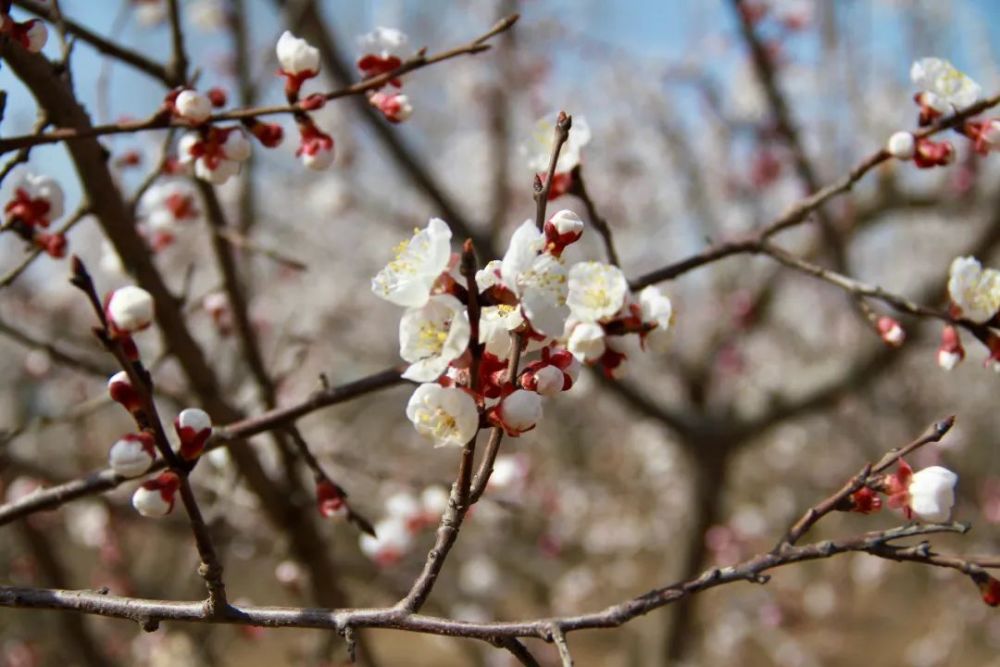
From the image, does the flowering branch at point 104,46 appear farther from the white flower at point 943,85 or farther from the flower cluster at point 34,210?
the white flower at point 943,85

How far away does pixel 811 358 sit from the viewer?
6211 millimetres

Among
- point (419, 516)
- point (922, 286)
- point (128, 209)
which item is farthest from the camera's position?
point (922, 286)

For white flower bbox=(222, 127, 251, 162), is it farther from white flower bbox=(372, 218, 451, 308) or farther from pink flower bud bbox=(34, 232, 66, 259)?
white flower bbox=(372, 218, 451, 308)

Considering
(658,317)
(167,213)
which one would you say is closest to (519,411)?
(658,317)

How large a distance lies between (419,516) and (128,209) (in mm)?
1286

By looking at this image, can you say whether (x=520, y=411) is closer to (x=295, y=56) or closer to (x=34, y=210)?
(x=295, y=56)

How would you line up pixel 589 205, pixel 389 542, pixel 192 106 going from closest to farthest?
pixel 192 106
pixel 589 205
pixel 389 542

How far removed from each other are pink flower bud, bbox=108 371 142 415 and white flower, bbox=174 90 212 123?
36 cm

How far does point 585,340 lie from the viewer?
2.56 ft

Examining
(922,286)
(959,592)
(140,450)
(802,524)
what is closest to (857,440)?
(922,286)

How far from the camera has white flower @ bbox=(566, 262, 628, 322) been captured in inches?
29.8

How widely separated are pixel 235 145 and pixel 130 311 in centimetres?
39

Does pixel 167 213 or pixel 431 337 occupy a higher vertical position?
pixel 167 213

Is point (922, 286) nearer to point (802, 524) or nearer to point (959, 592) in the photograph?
point (802, 524)
